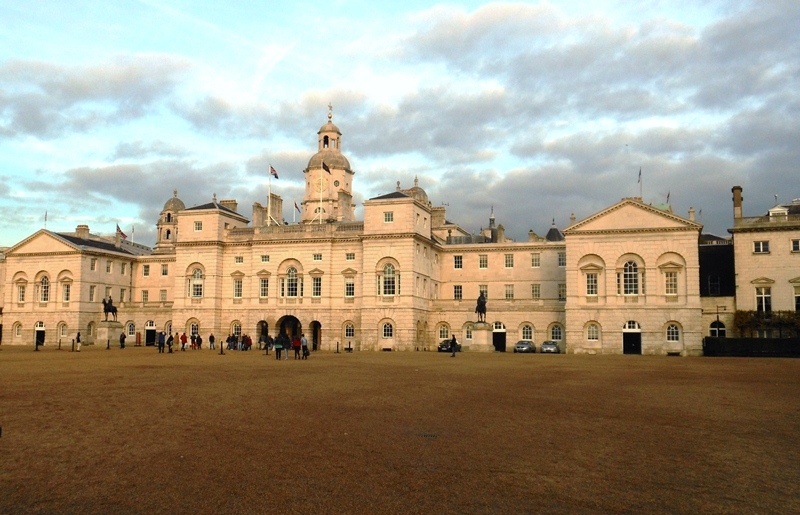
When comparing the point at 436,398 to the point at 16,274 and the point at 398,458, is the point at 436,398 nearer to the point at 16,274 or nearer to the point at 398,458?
the point at 398,458

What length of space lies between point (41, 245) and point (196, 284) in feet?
63.1

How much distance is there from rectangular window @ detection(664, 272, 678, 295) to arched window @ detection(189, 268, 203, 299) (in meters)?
41.3

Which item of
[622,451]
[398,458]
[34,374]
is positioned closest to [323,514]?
[398,458]

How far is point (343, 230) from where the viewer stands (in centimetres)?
6506

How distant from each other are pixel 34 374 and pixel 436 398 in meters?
16.3

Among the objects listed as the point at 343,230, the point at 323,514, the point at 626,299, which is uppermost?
the point at 343,230

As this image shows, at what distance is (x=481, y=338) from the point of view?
5628cm

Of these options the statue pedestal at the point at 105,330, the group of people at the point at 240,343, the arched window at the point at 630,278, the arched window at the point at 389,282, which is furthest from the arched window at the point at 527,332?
the statue pedestal at the point at 105,330

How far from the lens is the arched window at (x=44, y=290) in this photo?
73875mm

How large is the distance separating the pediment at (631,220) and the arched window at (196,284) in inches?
1343

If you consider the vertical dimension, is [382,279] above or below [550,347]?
above

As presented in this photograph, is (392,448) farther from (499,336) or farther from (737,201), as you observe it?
(737,201)

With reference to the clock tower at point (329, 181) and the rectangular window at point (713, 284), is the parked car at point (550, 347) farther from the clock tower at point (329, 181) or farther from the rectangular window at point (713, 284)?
the clock tower at point (329, 181)

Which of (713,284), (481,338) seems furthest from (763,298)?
(481,338)
